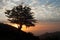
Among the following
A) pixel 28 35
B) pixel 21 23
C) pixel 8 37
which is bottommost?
pixel 8 37

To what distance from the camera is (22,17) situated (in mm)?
73500

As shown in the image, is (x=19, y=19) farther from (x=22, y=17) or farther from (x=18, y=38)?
(x=18, y=38)

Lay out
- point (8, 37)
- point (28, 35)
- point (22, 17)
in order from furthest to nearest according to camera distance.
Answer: point (22, 17), point (28, 35), point (8, 37)

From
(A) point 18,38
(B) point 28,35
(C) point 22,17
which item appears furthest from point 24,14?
(A) point 18,38

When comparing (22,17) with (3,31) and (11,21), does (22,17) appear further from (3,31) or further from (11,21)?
(3,31)

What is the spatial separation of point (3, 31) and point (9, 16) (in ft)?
64.1

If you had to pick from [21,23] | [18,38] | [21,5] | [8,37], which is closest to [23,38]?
[18,38]

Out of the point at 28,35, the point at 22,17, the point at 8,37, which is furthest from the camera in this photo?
the point at 22,17

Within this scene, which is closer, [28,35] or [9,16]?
[28,35]

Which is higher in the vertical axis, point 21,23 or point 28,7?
point 28,7

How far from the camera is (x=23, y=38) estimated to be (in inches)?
2306

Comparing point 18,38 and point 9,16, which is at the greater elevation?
point 9,16

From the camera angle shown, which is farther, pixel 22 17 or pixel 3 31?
pixel 22 17

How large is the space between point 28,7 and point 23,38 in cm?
2092
